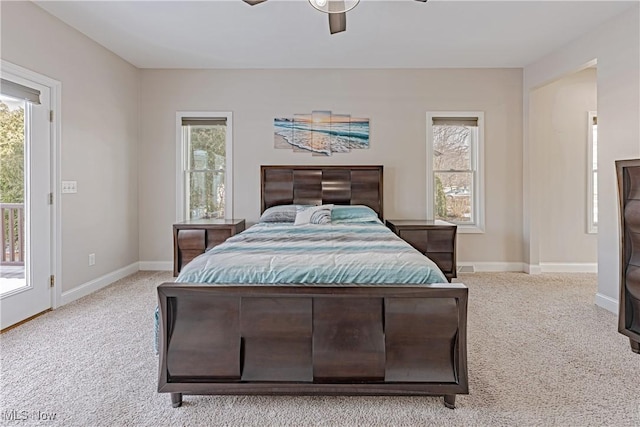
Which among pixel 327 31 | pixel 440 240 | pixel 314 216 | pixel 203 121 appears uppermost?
pixel 327 31

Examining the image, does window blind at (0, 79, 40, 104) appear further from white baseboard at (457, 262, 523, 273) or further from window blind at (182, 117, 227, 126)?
white baseboard at (457, 262, 523, 273)

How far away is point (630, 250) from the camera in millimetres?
2559

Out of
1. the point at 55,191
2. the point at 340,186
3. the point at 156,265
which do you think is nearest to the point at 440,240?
the point at 340,186

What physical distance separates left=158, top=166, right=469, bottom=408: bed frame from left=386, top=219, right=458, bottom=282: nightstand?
8.36ft

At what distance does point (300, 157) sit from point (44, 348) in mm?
3375

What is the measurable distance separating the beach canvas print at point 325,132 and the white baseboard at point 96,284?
2.67 meters

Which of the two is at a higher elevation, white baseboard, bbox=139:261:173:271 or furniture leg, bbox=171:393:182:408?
white baseboard, bbox=139:261:173:271

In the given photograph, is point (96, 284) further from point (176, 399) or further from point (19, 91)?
point (176, 399)

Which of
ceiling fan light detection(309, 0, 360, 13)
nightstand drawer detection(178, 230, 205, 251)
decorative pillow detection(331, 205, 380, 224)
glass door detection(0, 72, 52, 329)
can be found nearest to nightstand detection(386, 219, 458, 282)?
decorative pillow detection(331, 205, 380, 224)

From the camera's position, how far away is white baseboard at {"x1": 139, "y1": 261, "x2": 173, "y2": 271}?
5066mm

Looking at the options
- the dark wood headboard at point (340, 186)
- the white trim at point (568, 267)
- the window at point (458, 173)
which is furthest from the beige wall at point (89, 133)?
the white trim at point (568, 267)

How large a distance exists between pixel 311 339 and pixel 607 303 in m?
3.22

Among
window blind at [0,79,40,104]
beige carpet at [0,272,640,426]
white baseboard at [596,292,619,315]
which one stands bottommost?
beige carpet at [0,272,640,426]

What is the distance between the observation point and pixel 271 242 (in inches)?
107
